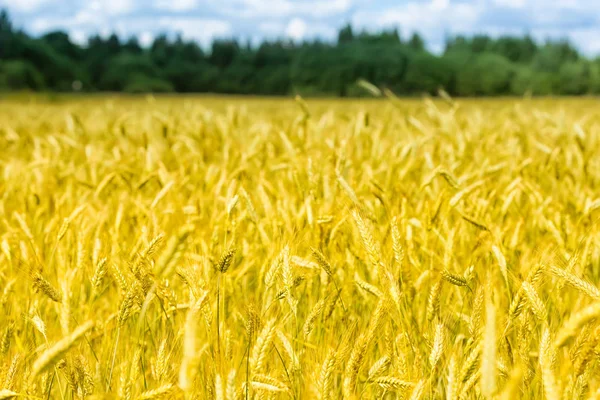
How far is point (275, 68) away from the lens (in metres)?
58.8

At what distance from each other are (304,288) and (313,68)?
180 ft

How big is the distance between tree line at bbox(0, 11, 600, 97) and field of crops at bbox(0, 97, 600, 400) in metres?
44.1

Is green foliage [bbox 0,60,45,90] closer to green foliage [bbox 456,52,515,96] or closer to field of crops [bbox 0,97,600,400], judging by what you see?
field of crops [bbox 0,97,600,400]

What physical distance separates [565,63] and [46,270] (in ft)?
209

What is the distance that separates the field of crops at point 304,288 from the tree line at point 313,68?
44063 millimetres

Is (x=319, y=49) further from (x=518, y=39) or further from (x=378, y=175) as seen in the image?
(x=378, y=175)

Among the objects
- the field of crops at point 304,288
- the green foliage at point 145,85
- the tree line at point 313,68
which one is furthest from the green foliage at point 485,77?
the field of crops at point 304,288

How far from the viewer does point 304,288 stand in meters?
1.87

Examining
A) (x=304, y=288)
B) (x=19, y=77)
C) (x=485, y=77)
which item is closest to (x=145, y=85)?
(x=19, y=77)

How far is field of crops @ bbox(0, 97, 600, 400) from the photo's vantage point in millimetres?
1145

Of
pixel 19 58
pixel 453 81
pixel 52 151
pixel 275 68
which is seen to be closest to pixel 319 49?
pixel 275 68

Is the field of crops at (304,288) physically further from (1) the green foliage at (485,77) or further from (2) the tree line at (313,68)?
(1) the green foliage at (485,77)

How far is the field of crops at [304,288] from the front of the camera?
3.76 feet

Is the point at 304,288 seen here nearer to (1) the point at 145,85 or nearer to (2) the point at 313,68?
(1) the point at 145,85
